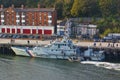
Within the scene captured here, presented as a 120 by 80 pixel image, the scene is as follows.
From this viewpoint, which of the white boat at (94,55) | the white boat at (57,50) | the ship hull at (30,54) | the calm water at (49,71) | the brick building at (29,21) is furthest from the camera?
the brick building at (29,21)

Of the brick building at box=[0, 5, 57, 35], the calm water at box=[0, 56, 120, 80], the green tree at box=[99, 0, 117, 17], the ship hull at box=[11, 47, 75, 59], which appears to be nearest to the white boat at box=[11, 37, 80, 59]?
the ship hull at box=[11, 47, 75, 59]

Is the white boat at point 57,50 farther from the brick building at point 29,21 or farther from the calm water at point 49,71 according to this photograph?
the brick building at point 29,21

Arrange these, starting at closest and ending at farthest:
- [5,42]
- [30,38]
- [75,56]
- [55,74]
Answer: [55,74] < [75,56] < [5,42] < [30,38]

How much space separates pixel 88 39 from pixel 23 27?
16210 mm

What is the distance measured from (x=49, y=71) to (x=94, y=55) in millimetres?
12830

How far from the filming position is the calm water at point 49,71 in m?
63.1

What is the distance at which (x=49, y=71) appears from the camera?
67438mm

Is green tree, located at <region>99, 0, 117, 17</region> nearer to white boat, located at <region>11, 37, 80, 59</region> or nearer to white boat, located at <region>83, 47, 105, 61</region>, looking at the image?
white boat, located at <region>11, 37, 80, 59</region>

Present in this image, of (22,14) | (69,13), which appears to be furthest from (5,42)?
(69,13)

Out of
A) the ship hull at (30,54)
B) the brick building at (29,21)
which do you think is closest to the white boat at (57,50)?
the ship hull at (30,54)

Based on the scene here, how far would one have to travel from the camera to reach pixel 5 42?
89250 millimetres

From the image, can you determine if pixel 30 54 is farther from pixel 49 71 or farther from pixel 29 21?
pixel 29 21

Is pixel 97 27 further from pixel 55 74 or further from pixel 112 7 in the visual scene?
pixel 55 74

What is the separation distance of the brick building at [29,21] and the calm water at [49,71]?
899 inches
